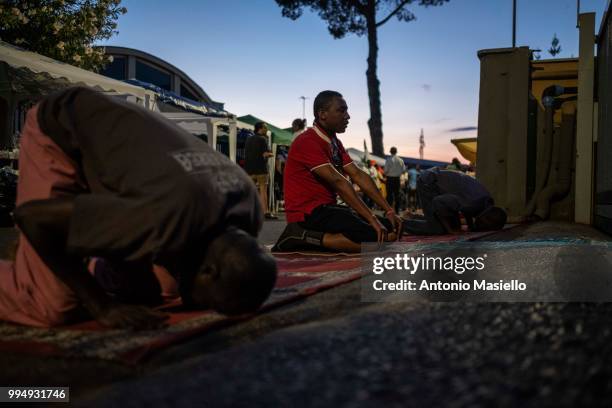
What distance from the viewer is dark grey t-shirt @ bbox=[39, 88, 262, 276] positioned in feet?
5.41

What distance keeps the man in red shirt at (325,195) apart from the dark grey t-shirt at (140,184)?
2.47m

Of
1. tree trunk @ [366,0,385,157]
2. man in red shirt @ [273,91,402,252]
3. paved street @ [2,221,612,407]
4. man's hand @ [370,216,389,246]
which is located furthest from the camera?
tree trunk @ [366,0,385,157]

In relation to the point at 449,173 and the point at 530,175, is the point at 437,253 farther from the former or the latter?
the point at 530,175

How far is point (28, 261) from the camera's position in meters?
1.93

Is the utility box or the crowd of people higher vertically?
the utility box

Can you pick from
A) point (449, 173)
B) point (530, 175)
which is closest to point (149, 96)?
point (449, 173)

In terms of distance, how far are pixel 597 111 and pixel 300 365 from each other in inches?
301

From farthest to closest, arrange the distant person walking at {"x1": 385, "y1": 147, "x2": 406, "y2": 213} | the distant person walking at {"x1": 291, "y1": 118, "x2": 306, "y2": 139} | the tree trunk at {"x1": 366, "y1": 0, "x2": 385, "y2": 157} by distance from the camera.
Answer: the tree trunk at {"x1": 366, "y1": 0, "x2": 385, "y2": 157} < the distant person walking at {"x1": 385, "y1": 147, "x2": 406, "y2": 213} < the distant person walking at {"x1": 291, "y1": 118, "x2": 306, "y2": 139}

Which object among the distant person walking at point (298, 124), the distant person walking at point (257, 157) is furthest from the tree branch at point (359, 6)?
the distant person walking at point (257, 157)

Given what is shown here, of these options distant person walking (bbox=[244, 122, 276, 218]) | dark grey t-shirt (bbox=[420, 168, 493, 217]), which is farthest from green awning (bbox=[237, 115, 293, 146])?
dark grey t-shirt (bbox=[420, 168, 493, 217])

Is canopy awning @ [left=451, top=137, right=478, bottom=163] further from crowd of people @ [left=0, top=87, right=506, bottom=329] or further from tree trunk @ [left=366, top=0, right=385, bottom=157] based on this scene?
crowd of people @ [left=0, top=87, right=506, bottom=329]

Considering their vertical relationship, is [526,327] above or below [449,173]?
below

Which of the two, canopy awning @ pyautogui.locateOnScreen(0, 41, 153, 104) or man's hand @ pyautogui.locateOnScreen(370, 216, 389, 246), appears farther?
canopy awning @ pyautogui.locateOnScreen(0, 41, 153, 104)

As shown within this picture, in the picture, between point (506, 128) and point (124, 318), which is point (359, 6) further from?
point (124, 318)
